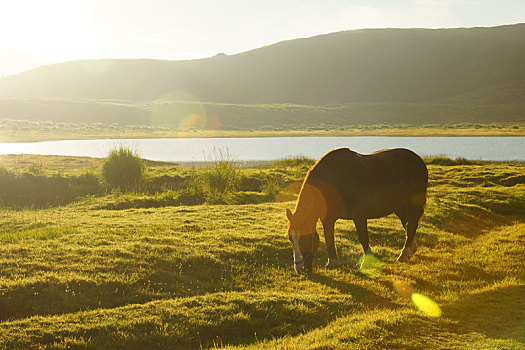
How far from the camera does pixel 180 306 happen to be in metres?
Result: 7.84

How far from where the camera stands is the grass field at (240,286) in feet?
21.6

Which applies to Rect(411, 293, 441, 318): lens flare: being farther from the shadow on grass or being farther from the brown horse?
the brown horse

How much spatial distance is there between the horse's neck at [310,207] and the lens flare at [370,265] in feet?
6.82

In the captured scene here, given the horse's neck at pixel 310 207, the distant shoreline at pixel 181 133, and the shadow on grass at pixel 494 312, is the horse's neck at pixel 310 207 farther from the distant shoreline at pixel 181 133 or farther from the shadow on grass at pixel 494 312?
the distant shoreline at pixel 181 133

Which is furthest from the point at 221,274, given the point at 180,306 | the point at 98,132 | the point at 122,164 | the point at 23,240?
the point at 98,132

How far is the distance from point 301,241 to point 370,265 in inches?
101

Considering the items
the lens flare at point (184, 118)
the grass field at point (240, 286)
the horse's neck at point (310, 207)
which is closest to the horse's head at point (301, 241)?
the horse's neck at point (310, 207)

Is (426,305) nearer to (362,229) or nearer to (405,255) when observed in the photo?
(362,229)

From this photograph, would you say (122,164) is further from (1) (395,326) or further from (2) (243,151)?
(2) (243,151)

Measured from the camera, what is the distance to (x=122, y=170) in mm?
24672

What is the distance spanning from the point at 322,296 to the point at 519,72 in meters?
225

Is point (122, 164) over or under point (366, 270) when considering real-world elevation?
over

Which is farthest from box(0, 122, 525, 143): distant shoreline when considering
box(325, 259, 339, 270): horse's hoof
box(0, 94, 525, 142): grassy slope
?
box(325, 259, 339, 270): horse's hoof

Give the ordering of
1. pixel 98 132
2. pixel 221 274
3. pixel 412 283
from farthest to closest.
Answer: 1. pixel 98 132
2. pixel 221 274
3. pixel 412 283
